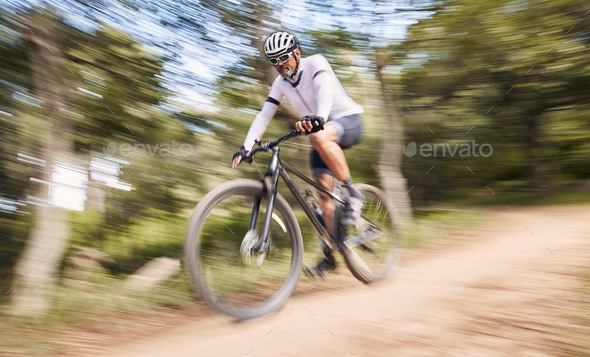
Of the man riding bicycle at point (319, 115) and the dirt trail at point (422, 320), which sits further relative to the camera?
the man riding bicycle at point (319, 115)

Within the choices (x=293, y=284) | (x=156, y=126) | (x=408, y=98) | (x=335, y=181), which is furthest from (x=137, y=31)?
(x=408, y=98)

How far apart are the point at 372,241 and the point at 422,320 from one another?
4.19 ft

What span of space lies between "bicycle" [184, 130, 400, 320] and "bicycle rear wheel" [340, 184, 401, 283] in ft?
0.41

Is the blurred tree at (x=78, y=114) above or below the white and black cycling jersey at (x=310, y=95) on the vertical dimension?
below

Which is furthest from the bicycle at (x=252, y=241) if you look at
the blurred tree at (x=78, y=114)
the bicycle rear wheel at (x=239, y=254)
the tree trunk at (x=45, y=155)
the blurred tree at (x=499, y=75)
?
the blurred tree at (x=499, y=75)

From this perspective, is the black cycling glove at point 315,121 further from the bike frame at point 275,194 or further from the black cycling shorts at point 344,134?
the black cycling shorts at point 344,134

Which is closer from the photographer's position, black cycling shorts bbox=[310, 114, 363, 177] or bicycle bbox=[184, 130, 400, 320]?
bicycle bbox=[184, 130, 400, 320]

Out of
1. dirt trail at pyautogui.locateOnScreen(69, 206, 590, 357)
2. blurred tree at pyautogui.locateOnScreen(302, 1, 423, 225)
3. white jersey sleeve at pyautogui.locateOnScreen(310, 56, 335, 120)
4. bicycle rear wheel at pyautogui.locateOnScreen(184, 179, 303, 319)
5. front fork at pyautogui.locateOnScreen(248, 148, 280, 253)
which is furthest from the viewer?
blurred tree at pyautogui.locateOnScreen(302, 1, 423, 225)

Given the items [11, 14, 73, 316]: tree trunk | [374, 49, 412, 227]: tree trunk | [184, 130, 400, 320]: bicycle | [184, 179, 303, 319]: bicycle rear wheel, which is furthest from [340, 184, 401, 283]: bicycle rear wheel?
[374, 49, 412, 227]: tree trunk

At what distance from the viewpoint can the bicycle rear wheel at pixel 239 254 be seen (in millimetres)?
2357

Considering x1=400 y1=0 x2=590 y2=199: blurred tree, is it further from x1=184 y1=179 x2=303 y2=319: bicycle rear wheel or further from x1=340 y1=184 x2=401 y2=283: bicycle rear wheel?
x1=184 y1=179 x2=303 y2=319: bicycle rear wheel

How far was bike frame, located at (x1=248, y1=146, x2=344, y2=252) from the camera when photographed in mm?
2596

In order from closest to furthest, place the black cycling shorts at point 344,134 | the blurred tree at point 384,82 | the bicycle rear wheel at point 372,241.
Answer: the black cycling shorts at point 344,134 < the bicycle rear wheel at point 372,241 < the blurred tree at point 384,82

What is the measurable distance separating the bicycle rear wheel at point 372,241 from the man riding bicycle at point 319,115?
0.71 feet
